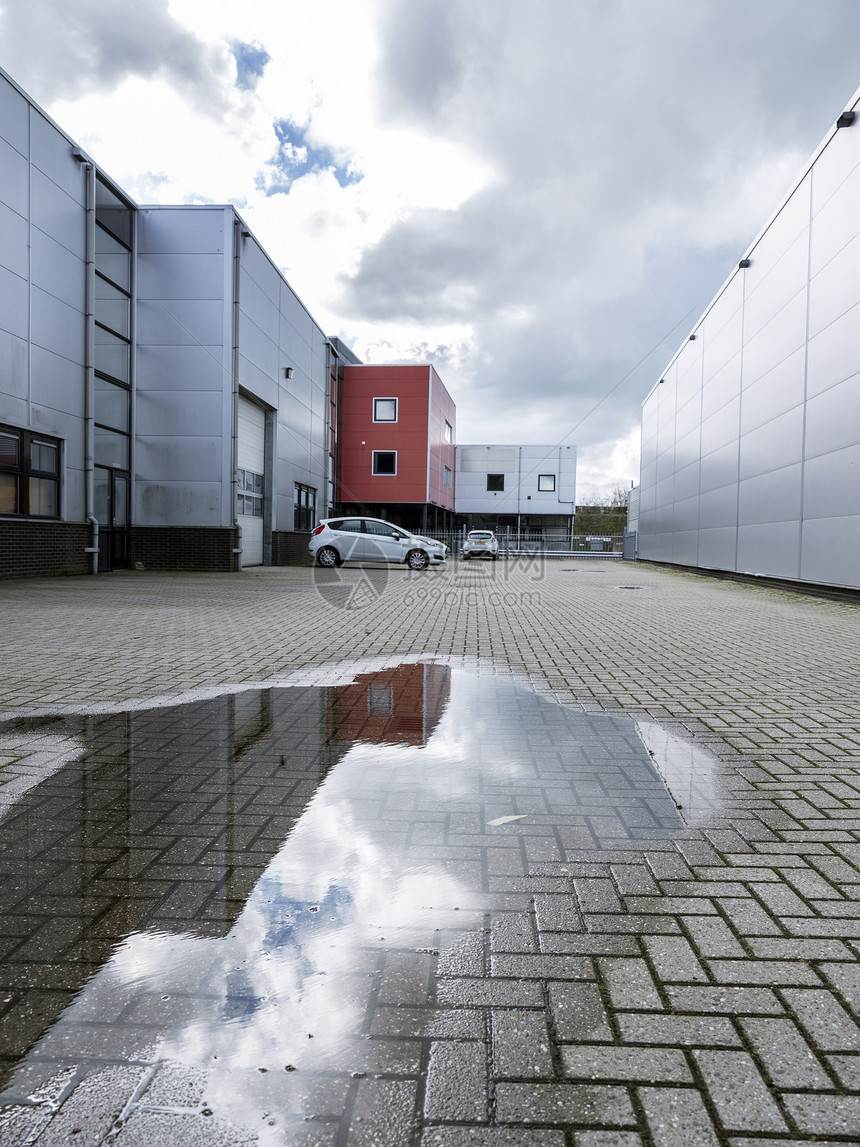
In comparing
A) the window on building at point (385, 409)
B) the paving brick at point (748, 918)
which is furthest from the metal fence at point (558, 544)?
the paving brick at point (748, 918)

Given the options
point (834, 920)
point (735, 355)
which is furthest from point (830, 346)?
point (834, 920)

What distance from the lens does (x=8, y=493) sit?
15141mm

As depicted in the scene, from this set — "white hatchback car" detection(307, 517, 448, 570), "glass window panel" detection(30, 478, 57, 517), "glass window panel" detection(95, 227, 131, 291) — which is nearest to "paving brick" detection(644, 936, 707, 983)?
"glass window panel" detection(30, 478, 57, 517)

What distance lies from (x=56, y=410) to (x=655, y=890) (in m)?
17.1

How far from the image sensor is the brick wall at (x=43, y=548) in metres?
15.2

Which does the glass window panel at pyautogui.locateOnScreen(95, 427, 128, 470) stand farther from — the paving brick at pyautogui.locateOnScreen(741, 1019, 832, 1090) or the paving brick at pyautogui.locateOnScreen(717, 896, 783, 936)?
the paving brick at pyautogui.locateOnScreen(741, 1019, 832, 1090)

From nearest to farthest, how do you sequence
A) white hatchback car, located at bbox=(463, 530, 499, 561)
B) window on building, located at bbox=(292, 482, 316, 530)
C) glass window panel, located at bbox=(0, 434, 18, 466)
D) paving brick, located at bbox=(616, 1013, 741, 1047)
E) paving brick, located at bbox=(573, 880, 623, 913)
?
paving brick, located at bbox=(616, 1013, 741, 1047)
paving brick, located at bbox=(573, 880, 623, 913)
glass window panel, located at bbox=(0, 434, 18, 466)
window on building, located at bbox=(292, 482, 316, 530)
white hatchback car, located at bbox=(463, 530, 499, 561)

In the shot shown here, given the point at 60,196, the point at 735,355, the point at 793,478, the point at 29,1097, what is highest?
the point at 60,196

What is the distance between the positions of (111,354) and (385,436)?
834 inches

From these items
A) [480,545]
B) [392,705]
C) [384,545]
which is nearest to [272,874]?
[392,705]

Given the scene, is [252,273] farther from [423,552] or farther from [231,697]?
[231,697]

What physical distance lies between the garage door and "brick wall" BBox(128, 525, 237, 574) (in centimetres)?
193

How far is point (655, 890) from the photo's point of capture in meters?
2.78

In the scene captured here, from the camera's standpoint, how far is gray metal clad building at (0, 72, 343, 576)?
15344 millimetres
